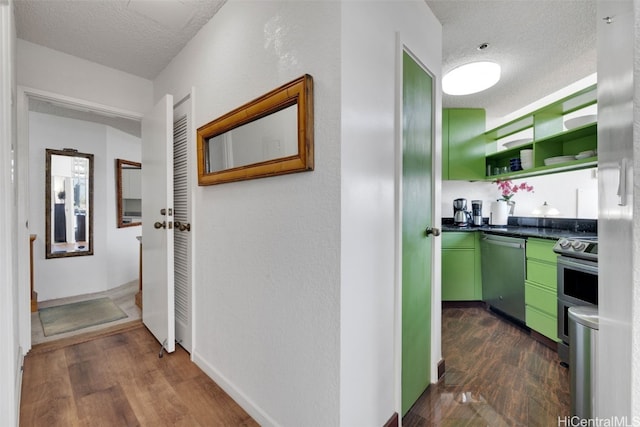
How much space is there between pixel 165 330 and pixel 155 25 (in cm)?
219

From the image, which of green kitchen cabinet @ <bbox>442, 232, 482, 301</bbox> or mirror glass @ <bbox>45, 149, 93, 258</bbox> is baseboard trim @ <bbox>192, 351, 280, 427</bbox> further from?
mirror glass @ <bbox>45, 149, 93, 258</bbox>

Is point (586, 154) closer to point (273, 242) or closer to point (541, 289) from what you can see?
point (541, 289)

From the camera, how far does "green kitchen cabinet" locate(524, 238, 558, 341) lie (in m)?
2.21

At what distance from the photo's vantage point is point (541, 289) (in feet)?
7.66

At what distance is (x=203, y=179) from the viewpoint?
1816mm

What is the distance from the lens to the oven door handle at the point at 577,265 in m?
1.81

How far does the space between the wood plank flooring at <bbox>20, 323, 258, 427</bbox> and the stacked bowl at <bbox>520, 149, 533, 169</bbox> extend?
327 centimetres

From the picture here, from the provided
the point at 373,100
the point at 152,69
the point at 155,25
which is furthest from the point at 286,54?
the point at 152,69

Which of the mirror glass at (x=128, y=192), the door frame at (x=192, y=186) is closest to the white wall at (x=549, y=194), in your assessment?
the door frame at (x=192, y=186)

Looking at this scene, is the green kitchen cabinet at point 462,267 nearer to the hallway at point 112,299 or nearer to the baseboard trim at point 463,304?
the baseboard trim at point 463,304

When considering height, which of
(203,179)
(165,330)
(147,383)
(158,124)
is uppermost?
(158,124)

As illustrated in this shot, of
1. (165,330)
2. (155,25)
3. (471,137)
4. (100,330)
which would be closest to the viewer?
(155,25)

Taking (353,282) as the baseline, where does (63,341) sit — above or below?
below

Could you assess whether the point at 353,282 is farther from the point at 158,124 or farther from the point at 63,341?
the point at 63,341
